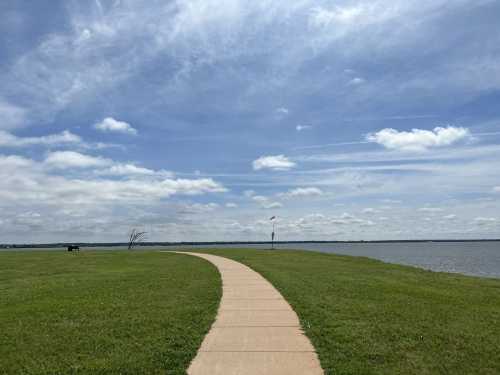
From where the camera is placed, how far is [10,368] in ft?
21.9

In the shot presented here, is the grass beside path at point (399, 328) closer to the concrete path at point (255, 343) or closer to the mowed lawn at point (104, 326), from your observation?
the concrete path at point (255, 343)

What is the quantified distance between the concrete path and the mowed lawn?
312 millimetres

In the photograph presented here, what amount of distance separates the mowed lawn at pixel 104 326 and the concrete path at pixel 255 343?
0.31m

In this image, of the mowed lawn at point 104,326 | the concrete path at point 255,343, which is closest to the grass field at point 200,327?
the mowed lawn at point 104,326

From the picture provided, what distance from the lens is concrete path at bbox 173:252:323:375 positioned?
21.4 ft

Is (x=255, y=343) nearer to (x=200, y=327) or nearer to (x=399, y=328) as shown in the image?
(x=200, y=327)

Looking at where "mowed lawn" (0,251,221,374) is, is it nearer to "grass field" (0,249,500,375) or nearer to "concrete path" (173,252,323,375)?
"grass field" (0,249,500,375)

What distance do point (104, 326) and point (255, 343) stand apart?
3.54 m

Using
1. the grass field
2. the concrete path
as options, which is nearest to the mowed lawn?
the grass field

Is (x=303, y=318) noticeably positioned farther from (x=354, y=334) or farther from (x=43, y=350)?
(x=43, y=350)

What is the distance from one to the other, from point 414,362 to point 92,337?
18.9 ft

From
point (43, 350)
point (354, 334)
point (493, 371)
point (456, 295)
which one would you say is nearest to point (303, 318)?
point (354, 334)

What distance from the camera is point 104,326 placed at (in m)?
9.35

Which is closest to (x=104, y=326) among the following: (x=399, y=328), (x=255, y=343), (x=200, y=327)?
(x=200, y=327)
